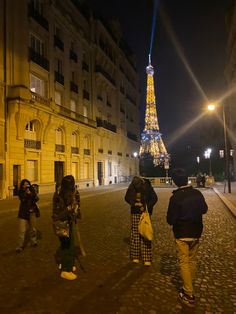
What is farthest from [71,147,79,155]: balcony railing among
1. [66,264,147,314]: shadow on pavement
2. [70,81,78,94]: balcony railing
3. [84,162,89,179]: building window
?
[66,264,147,314]: shadow on pavement

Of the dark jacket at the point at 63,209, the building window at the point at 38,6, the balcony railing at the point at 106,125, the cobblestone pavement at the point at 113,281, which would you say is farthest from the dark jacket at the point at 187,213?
the balcony railing at the point at 106,125

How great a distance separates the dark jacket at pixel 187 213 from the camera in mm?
4133

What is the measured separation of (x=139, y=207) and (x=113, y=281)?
57.8 inches

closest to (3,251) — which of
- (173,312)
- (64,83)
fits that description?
(173,312)

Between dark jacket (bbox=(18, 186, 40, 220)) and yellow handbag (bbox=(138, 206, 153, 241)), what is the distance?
115 inches

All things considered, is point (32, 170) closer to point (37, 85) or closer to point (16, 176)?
point (16, 176)

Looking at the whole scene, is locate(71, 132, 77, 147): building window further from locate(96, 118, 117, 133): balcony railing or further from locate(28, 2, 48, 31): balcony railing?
locate(28, 2, 48, 31): balcony railing

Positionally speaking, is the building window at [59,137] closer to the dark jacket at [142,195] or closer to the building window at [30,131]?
the building window at [30,131]

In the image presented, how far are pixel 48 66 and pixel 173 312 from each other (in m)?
24.0

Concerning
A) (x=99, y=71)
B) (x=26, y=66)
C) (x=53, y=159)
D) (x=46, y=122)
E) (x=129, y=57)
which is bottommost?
(x=53, y=159)

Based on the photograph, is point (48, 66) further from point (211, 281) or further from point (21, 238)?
point (211, 281)

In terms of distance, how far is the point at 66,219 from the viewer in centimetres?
524

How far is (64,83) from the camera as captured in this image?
28.0m

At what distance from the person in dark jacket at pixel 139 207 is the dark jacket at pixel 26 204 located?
2597 mm
